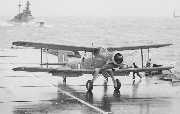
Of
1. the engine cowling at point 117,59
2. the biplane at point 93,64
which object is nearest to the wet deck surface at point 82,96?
the biplane at point 93,64

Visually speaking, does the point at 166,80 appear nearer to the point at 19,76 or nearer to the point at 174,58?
the point at 19,76

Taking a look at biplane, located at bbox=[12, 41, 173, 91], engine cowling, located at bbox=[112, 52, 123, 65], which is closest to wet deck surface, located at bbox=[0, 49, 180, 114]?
biplane, located at bbox=[12, 41, 173, 91]

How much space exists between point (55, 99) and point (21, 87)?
15.9ft

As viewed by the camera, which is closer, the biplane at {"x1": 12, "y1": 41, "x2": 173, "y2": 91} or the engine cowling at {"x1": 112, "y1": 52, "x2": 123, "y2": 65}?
the engine cowling at {"x1": 112, "y1": 52, "x2": 123, "y2": 65}

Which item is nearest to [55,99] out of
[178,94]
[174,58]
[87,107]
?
[87,107]

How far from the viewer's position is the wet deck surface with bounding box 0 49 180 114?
53.6 feet

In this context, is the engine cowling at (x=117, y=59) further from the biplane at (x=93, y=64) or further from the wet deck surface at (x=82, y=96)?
the wet deck surface at (x=82, y=96)

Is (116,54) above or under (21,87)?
above

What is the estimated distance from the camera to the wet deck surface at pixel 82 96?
1634 cm

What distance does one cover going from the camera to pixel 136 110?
16297 millimetres

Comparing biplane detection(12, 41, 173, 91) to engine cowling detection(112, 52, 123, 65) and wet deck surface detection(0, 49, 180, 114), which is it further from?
wet deck surface detection(0, 49, 180, 114)

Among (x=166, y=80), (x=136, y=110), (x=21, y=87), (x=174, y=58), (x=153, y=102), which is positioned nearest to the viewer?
(x=136, y=110)

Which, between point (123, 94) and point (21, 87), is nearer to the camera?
point (123, 94)

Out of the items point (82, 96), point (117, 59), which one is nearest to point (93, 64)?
point (117, 59)
